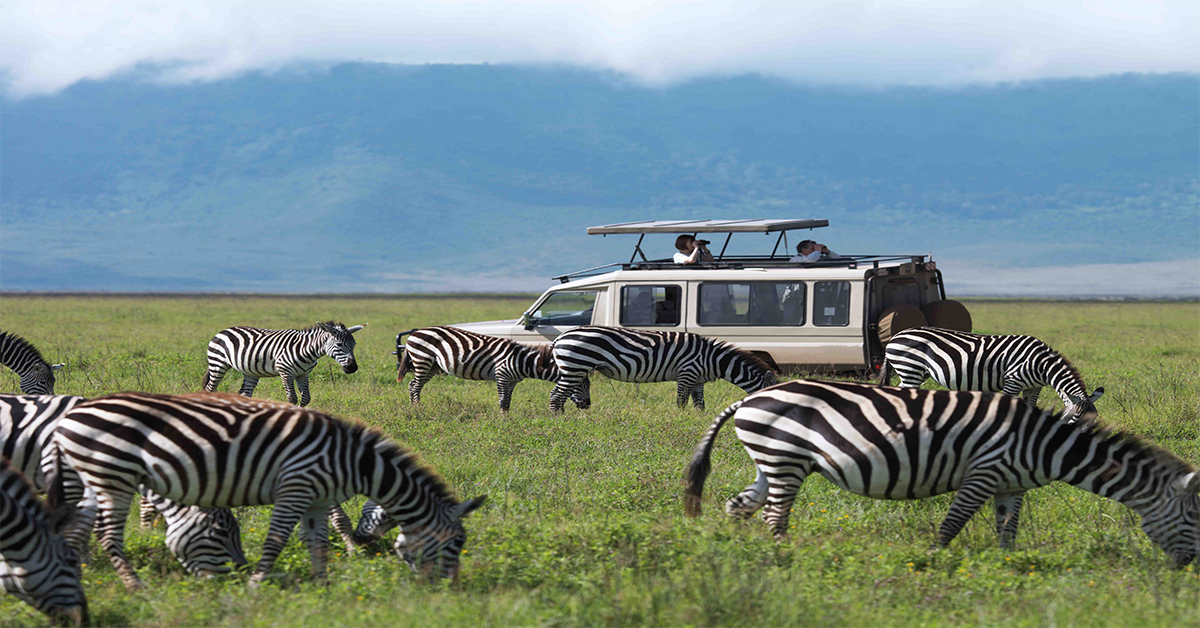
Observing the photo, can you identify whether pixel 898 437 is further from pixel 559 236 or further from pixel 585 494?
pixel 559 236

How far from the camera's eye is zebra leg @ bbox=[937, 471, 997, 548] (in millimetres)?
7477

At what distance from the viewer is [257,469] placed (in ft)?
22.8

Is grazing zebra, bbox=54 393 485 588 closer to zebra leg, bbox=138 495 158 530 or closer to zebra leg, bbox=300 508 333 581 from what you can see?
zebra leg, bbox=300 508 333 581

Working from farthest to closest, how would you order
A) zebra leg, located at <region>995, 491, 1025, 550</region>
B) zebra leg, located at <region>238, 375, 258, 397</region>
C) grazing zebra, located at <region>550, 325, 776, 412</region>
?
zebra leg, located at <region>238, 375, 258, 397</region>
grazing zebra, located at <region>550, 325, 776, 412</region>
zebra leg, located at <region>995, 491, 1025, 550</region>

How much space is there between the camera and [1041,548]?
25.7ft

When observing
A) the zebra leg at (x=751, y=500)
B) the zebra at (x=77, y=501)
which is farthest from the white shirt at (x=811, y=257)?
the zebra at (x=77, y=501)

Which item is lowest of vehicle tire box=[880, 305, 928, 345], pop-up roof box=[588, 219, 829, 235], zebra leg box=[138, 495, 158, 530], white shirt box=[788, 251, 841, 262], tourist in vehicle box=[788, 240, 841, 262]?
zebra leg box=[138, 495, 158, 530]

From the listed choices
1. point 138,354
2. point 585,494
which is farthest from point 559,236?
point 585,494

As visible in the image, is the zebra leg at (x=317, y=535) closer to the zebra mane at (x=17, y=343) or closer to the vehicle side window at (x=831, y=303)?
the zebra mane at (x=17, y=343)

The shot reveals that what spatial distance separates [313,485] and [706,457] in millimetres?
2703

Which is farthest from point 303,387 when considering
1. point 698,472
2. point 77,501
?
point 698,472

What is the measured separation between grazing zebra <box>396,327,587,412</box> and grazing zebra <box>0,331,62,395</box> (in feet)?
14.9

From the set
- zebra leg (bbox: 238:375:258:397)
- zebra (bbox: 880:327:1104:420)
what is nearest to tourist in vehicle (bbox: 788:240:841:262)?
zebra (bbox: 880:327:1104:420)

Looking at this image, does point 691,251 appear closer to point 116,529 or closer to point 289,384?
point 289,384
